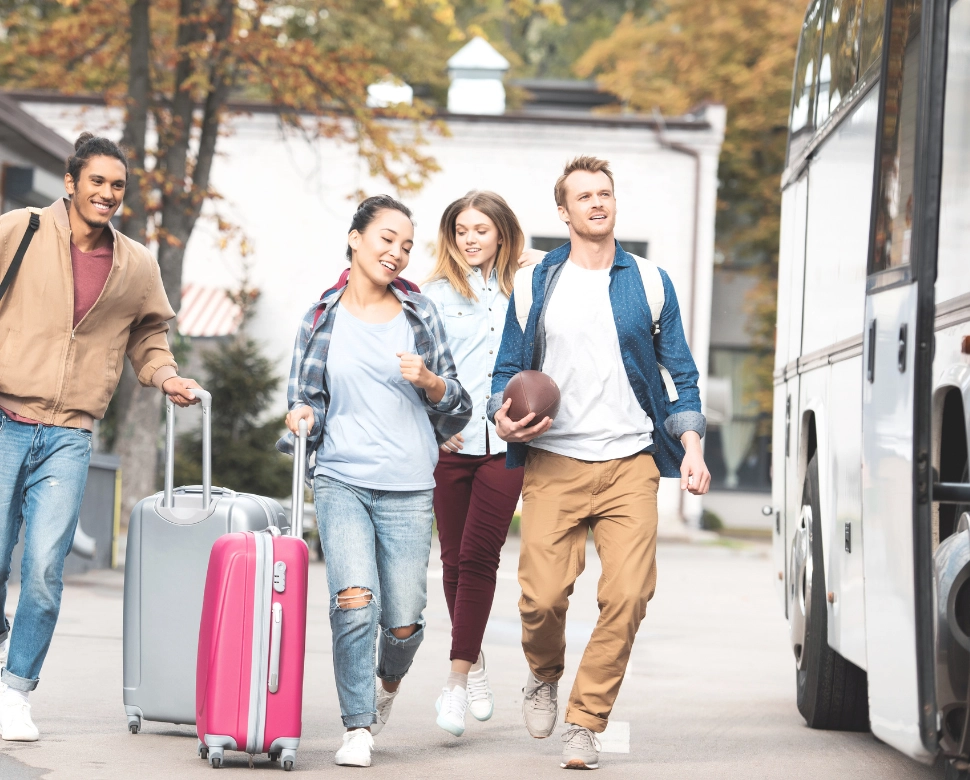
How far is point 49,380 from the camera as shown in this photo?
18.3 feet

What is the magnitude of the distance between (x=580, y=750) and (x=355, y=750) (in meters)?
0.78

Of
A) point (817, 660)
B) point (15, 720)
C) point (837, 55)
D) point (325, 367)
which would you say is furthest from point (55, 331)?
point (837, 55)

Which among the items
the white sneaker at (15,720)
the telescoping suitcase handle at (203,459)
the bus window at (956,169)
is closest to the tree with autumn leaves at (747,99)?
the telescoping suitcase handle at (203,459)

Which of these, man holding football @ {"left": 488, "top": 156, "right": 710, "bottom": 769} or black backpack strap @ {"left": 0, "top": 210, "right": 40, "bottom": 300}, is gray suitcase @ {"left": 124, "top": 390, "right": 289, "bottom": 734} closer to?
black backpack strap @ {"left": 0, "top": 210, "right": 40, "bottom": 300}

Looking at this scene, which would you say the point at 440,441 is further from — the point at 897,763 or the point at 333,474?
the point at 897,763

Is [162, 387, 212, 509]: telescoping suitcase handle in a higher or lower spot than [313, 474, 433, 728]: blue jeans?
higher

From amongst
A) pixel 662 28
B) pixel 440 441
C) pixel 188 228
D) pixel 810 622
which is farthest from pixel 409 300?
pixel 662 28

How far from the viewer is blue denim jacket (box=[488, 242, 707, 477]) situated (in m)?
5.57

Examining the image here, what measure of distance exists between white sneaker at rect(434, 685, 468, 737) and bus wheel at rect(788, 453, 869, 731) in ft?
5.25

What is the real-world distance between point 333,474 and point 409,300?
702 millimetres

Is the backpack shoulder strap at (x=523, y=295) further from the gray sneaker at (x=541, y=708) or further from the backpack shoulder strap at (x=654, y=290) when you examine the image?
the gray sneaker at (x=541, y=708)

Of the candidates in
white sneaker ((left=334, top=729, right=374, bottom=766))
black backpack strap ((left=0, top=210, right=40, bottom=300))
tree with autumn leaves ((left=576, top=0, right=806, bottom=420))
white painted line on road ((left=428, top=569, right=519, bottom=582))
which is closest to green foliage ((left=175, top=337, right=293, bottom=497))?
white painted line on road ((left=428, top=569, right=519, bottom=582))

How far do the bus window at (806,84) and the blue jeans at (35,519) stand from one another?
13.3 ft

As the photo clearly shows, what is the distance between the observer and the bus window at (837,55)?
6645 mm
